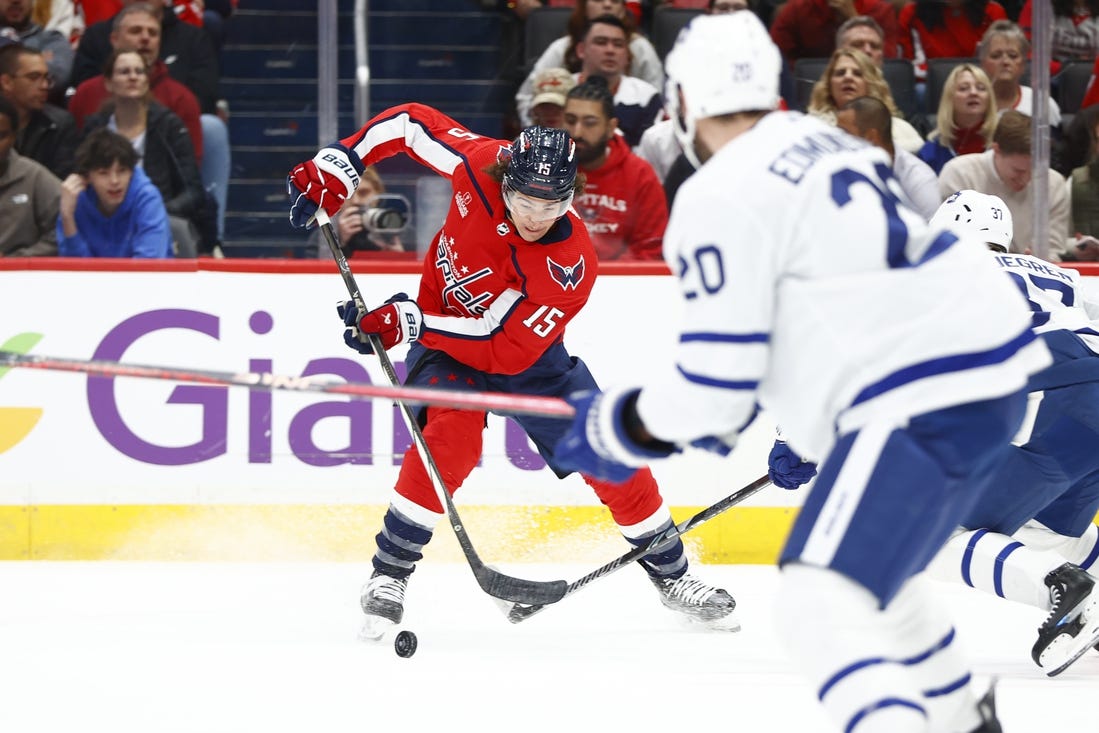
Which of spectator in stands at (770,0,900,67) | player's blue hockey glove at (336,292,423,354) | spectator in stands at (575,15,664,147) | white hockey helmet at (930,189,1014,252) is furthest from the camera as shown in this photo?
spectator in stands at (770,0,900,67)

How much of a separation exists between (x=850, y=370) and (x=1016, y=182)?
3021 millimetres

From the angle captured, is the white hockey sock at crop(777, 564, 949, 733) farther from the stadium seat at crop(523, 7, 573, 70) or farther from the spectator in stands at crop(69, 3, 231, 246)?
the stadium seat at crop(523, 7, 573, 70)

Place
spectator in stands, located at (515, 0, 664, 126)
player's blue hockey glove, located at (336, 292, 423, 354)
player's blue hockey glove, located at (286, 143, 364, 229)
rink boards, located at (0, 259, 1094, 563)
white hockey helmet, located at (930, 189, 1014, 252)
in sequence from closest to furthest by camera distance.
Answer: white hockey helmet, located at (930, 189, 1014, 252), player's blue hockey glove, located at (336, 292, 423, 354), player's blue hockey glove, located at (286, 143, 364, 229), rink boards, located at (0, 259, 1094, 563), spectator in stands, located at (515, 0, 664, 126)

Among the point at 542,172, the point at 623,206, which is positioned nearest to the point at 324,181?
the point at 542,172

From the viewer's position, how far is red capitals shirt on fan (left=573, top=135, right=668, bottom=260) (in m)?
4.90

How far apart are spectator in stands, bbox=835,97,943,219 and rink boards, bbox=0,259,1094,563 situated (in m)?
0.80

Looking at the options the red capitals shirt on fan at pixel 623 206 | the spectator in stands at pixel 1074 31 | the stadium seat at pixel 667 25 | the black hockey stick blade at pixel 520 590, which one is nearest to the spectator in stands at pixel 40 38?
the red capitals shirt on fan at pixel 623 206

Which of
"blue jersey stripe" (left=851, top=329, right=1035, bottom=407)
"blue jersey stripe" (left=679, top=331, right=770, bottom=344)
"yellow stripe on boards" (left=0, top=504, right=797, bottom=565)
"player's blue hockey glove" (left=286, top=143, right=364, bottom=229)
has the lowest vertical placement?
"yellow stripe on boards" (left=0, top=504, right=797, bottom=565)

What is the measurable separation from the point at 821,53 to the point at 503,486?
2113 mm

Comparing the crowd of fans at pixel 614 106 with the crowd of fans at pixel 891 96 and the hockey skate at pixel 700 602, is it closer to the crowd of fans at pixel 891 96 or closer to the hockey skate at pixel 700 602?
the crowd of fans at pixel 891 96

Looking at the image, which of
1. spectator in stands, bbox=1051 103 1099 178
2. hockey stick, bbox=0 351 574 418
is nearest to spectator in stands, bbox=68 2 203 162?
hockey stick, bbox=0 351 574 418

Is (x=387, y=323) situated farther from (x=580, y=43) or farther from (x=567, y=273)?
(x=580, y=43)

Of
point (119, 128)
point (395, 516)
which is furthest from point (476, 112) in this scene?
point (395, 516)

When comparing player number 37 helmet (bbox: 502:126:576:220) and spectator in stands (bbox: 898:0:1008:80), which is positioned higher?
spectator in stands (bbox: 898:0:1008:80)
